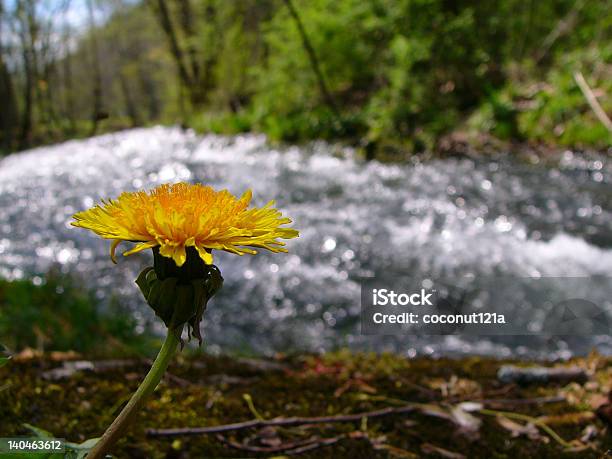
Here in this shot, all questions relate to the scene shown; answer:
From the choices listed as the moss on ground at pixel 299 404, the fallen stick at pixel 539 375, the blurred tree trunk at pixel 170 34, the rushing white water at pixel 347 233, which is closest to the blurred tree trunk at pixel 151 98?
the blurred tree trunk at pixel 170 34

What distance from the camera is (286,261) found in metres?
4.61

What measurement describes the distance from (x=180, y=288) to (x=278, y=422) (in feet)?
2.26

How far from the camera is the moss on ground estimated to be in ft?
4.05

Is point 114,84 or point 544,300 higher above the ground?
point 114,84

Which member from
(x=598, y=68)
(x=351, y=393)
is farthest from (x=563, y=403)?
(x=598, y=68)

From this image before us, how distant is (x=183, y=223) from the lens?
28.8 inches

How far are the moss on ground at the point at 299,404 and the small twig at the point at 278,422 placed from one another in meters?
0.02

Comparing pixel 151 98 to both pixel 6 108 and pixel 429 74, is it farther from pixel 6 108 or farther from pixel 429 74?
pixel 429 74

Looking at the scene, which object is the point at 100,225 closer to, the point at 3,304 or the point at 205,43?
the point at 3,304

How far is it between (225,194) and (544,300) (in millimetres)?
3589
